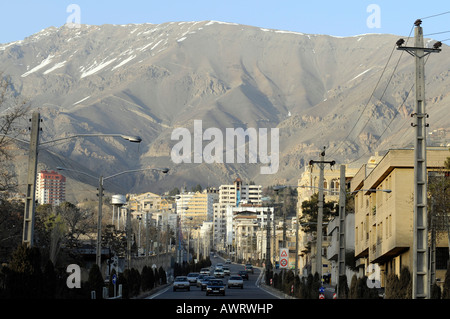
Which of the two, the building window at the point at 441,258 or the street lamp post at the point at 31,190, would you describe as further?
the building window at the point at 441,258

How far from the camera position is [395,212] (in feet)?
244

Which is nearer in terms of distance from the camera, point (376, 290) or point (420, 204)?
point (420, 204)

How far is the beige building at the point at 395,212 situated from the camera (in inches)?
2904

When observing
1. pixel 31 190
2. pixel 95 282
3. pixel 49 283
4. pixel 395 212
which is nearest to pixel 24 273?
pixel 49 283

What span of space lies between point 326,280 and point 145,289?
52101 mm

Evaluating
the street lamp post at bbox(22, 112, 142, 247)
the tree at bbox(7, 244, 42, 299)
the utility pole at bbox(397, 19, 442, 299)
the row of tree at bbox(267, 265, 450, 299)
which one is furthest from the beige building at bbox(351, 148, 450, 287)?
the tree at bbox(7, 244, 42, 299)

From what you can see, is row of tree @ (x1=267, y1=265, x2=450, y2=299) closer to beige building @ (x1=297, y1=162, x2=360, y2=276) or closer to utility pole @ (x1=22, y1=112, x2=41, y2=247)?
utility pole @ (x1=22, y1=112, x2=41, y2=247)

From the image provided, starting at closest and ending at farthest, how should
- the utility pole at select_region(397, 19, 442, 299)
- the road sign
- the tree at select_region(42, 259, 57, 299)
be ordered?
1. the utility pole at select_region(397, 19, 442, 299)
2. the tree at select_region(42, 259, 57, 299)
3. the road sign

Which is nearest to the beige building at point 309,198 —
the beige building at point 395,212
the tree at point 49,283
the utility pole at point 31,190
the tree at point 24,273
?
the beige building at point 395,212

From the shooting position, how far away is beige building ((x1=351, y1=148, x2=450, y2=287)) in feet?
242

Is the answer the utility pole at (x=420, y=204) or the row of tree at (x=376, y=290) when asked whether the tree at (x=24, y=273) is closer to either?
the utility pole at (x=420, y=204)

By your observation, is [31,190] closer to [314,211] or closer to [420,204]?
[420,204]

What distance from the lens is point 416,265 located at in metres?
36.8
